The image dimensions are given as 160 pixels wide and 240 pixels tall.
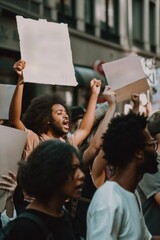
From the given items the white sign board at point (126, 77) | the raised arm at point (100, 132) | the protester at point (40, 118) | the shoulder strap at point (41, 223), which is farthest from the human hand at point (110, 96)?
the shoulder strap at point (41, 223)

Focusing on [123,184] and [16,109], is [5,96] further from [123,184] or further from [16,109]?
[123,184]

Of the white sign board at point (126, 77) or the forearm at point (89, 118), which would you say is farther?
the white sign board at point (126, 77)

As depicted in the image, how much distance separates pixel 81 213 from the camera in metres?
5.70

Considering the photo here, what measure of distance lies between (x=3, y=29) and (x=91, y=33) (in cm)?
783

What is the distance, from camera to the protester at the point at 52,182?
11.5 ft

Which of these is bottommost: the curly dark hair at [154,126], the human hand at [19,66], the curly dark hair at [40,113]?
the curly dark hair at [154,126]

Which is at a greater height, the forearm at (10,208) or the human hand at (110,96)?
the human hand at (110,96)

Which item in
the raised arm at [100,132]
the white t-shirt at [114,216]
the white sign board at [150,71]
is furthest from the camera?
the white sign board at [150,71]

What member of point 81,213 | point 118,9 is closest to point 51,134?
point 81,213

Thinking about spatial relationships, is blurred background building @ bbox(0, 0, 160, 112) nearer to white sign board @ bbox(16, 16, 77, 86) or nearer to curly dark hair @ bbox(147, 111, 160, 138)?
white sign board @ bbox(16, 16, 77, 86)

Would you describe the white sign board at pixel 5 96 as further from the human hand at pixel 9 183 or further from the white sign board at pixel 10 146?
the human hand at pixel 9 183

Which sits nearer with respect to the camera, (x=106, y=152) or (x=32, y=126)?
(x=106, y=152)

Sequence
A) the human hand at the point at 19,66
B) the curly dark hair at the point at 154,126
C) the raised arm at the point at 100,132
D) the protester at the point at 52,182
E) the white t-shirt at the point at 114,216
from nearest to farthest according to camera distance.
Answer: the protester at the point at 52,182 → the white t-shirt at the point at 114,216 → the raised arm at the point at 100,132 → the human hand at the point at 19,66 → the curly dark hair at the point at 154,126

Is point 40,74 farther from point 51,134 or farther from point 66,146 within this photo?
point 66,146
